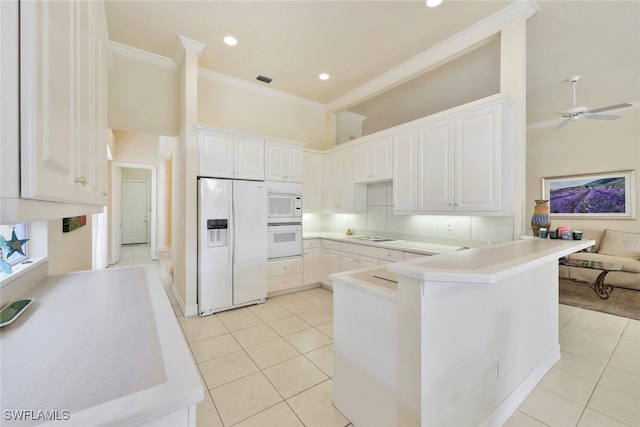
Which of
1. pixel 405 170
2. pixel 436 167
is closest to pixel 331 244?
pixel 405 170

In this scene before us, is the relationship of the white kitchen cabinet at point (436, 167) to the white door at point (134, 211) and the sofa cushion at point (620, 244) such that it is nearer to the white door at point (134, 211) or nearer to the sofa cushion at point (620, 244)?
the sofa cushion at point (620, 244)

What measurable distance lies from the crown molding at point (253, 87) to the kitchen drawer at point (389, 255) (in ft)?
9.99

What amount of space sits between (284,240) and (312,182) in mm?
1237

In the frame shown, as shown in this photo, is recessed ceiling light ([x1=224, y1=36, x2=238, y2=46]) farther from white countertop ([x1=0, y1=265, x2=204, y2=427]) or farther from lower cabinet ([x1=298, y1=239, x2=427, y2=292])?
white countertop ([x1=0, y1=265, x2=204, y2=427])

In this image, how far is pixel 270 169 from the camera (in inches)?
147

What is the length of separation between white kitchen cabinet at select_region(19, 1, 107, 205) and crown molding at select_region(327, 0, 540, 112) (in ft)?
10.7

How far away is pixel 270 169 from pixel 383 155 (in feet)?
5.39

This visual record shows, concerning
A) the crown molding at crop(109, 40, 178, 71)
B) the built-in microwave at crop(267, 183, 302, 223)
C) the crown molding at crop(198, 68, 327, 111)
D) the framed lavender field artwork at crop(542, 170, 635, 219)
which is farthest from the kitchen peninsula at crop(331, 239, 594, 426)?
the framed lavender field artwork at crop(542, 170, 635, 219)

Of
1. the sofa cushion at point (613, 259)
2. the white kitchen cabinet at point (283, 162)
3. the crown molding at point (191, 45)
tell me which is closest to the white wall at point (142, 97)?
the crown molding at point (191, 45)

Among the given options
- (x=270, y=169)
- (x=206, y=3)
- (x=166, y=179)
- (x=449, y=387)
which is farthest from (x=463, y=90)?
(x=166, y=179)

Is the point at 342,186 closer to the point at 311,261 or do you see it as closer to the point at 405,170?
the point at 405,170

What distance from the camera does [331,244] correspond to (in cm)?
416

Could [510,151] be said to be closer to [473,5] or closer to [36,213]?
[473,5]

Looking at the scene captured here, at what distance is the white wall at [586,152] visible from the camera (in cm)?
434
